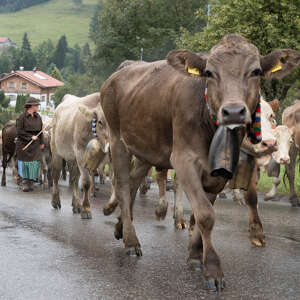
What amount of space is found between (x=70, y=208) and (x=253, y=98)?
7602mm

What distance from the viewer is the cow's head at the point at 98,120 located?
479 inches

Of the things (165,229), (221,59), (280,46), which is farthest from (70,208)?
(280,46)

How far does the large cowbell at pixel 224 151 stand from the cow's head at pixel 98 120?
557 cm

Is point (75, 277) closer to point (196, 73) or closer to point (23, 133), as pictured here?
point (196, 73)

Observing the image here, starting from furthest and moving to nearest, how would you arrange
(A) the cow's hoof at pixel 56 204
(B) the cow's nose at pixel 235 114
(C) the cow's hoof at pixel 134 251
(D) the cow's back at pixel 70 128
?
(A) the cow's hoof at pixel 56 204 → (D) the cow's back at pixel 70 128 → (C) the cow's hoof at pixel 134 251 → (B) the cow's nose at pixel 235 114

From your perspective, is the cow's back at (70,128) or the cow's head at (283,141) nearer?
the cow's back at (70,128)

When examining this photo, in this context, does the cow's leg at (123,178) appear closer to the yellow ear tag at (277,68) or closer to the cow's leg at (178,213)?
the cow's leg at (178,213)

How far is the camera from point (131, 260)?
7719 mm

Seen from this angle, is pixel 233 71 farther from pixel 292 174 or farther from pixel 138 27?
pixel 138 27

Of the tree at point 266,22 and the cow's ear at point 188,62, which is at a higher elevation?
the cow's ear at point 188,62

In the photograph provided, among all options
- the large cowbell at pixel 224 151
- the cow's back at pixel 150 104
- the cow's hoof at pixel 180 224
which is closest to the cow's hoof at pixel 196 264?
the large cowbell at pixel 224 151

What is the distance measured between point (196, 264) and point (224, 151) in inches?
52.9

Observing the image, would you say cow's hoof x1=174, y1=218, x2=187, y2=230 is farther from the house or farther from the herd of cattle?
the house

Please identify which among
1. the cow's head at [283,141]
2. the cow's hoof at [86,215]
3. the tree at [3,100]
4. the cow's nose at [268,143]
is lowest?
the tree at [3,100]
